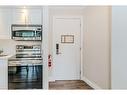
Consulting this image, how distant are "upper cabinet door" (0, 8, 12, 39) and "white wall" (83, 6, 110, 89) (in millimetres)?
2111

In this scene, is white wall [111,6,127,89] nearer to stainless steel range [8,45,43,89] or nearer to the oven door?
stainless steel range [8,45,43,89]

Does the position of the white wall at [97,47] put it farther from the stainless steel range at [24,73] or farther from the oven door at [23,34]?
the oven door at [23,34]

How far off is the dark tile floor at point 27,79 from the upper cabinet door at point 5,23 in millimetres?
907

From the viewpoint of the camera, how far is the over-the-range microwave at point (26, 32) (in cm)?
451

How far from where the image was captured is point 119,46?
3.47 m

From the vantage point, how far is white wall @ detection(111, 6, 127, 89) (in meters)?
3.44

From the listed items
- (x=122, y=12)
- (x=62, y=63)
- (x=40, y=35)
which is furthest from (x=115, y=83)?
(x=62, y=63)

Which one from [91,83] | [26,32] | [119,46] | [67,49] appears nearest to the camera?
[119,46]

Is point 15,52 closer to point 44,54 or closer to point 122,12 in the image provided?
point 44,54

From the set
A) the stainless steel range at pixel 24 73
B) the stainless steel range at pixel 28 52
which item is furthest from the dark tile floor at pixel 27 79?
the stainless steel range at pixel 28 52

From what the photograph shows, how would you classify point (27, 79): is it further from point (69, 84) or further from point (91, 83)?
point (91, 83)

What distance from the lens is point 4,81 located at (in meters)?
4.08

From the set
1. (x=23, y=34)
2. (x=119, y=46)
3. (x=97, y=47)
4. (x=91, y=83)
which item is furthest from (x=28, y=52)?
(x=119, y=46)

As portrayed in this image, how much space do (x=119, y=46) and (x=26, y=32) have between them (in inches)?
84.7
